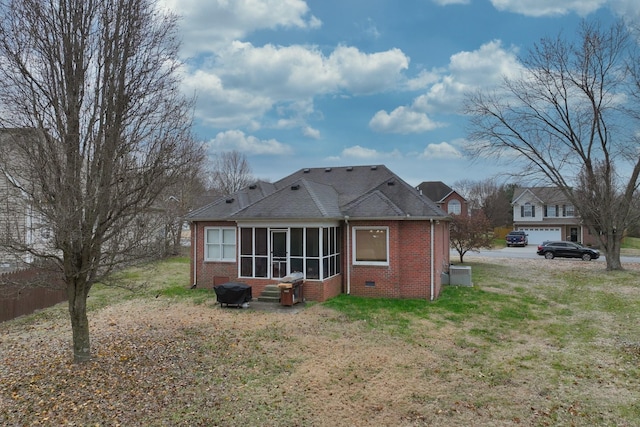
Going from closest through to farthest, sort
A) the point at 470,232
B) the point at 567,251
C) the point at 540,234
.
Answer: the point at 470,232 < the point at 567,251 < the point at 540,234

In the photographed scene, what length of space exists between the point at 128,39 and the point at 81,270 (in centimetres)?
456

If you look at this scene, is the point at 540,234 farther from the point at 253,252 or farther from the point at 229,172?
the point at 253,252

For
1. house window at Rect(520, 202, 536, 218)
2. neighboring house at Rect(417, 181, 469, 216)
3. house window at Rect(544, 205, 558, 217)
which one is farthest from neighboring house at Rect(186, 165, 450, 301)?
house window at Rect(544, 205, 558, 217)

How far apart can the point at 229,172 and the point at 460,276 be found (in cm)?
3682

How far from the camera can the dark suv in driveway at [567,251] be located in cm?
2969

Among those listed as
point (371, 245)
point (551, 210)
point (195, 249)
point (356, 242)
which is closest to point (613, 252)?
point (371, 245)

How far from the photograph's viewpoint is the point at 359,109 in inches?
791

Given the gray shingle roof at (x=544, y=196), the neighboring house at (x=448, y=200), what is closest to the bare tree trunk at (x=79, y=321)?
the gray shingle roof at (x=544, y=196)

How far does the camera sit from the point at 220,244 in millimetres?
16750

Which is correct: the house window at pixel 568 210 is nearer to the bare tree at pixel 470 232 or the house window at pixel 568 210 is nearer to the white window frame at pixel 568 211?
the white window frame at pixel 568 211

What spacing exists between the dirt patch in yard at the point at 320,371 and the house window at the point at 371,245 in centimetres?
306

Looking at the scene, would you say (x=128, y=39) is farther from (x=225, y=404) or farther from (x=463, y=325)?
(x=463, y=325)

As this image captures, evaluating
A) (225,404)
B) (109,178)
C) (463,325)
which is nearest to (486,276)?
(463,325)

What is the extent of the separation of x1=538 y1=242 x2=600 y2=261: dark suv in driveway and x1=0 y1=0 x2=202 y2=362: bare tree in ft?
102
